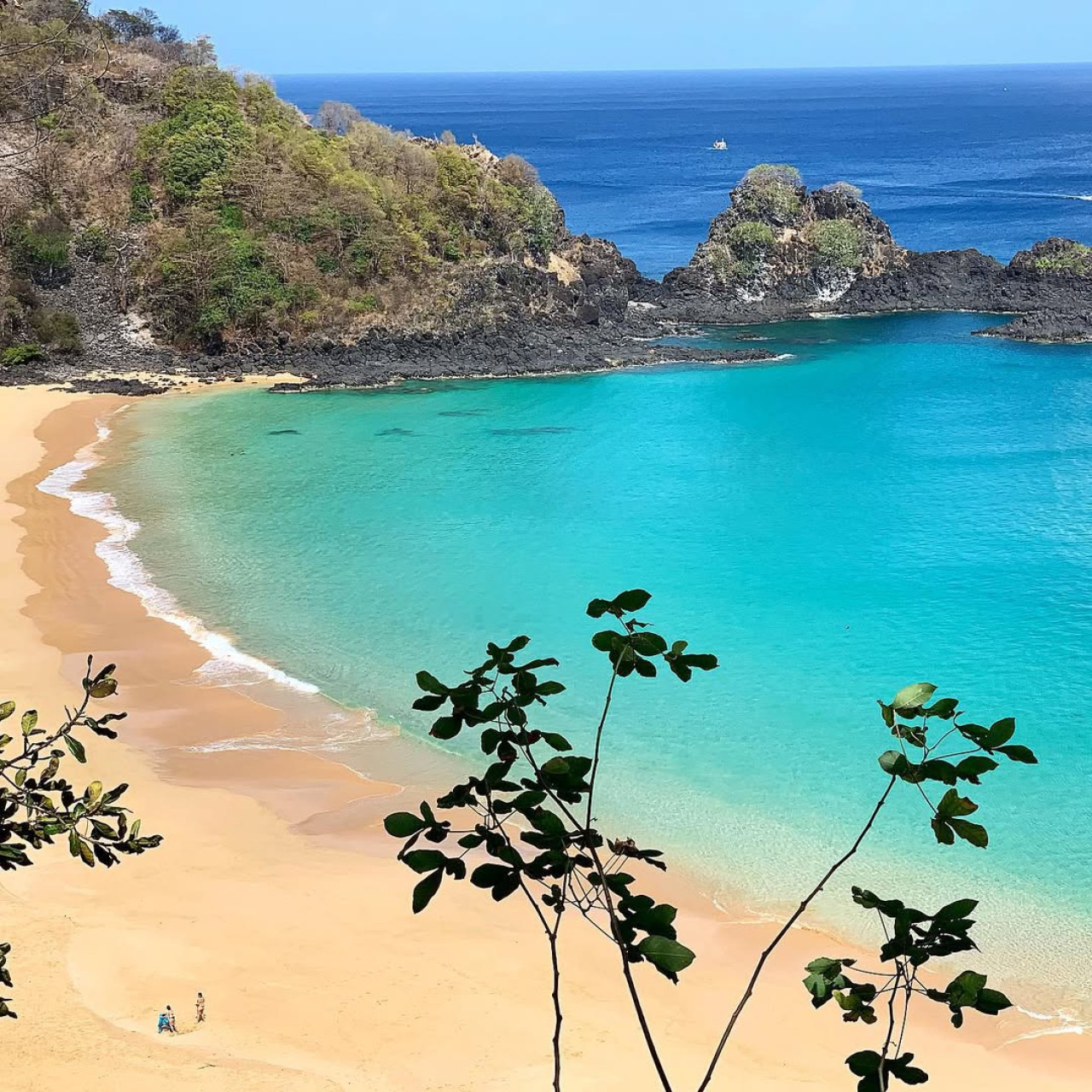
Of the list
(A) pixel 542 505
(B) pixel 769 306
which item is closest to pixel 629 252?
(B) pixel 769 306

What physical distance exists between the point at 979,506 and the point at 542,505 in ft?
31.2

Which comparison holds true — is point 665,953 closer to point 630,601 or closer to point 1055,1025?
point 630,601

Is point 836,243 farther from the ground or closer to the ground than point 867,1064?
farther from the ground

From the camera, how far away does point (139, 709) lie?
1664 centimetres

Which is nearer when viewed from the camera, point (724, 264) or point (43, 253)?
point (43, 253)

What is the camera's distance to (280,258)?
1576 inches

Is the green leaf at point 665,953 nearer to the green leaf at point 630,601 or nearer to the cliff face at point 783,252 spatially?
the green leaf at point 630,601

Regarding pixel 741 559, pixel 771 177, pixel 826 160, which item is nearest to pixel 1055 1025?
pixel 741 559

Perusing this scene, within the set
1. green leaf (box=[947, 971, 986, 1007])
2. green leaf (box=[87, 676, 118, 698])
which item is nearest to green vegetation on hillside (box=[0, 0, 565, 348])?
green leaf (box=[87, 676, 118, 698])

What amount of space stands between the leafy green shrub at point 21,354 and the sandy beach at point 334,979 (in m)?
26.1

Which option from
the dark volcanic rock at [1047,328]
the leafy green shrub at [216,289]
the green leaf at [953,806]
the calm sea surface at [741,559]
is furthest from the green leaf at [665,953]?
the dark volcanic rock at [1047,328]

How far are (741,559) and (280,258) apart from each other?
23.5 meters

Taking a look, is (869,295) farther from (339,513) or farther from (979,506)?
(339,513)

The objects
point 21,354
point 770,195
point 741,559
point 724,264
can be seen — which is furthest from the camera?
point 724,264
